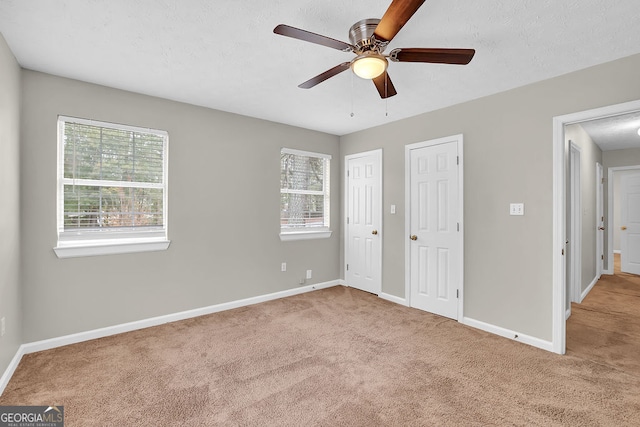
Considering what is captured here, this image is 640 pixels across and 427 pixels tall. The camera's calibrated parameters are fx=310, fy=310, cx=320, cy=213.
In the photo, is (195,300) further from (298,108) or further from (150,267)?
(298,108)

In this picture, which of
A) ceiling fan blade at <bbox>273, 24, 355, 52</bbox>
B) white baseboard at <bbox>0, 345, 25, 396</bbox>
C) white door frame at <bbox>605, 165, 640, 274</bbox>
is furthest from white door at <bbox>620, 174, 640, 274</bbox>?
white baseboard at <bbox>0, 345, 25, 396</bbox>

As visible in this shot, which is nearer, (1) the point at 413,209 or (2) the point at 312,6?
(2) the point at 312,6

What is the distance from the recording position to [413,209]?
392cm

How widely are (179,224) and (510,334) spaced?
361 centimetres

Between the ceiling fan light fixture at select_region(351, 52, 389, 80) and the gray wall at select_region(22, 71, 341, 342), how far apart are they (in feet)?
7.62

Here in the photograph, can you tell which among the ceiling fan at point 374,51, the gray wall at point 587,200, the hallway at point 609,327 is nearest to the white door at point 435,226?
the hallway at point 609,327

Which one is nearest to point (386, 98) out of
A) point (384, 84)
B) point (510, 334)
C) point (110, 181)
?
point (384, 84)

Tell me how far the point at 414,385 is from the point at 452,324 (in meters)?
Result: 1.38

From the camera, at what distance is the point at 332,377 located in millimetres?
2316

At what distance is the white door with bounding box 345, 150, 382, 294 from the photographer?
4.37 m

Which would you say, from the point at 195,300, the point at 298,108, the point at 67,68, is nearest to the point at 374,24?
the point at 298,108

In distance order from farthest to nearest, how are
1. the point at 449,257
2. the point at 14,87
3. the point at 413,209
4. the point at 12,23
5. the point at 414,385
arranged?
the point at 413,209 < the point at 449,257 < the point at 14,87 < the point at 414,385 < the point at 12,23

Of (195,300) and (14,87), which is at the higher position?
(14,87)

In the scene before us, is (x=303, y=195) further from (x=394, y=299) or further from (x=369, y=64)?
(x=369, y=64)
